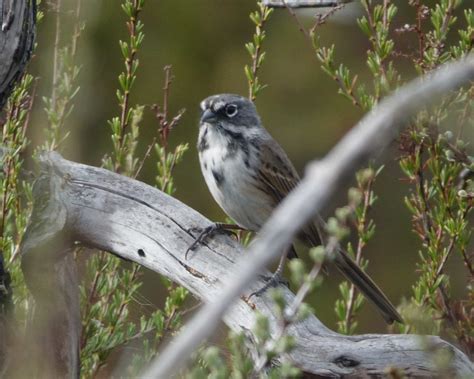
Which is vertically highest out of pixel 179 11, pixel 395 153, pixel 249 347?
pixel 179 11

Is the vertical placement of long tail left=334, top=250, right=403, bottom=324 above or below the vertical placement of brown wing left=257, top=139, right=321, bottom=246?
below

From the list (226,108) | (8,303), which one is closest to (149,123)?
(226,108)

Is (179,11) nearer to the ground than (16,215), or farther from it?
farther from it

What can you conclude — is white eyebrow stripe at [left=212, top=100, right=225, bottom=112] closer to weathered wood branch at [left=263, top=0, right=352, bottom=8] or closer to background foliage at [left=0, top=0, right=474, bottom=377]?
background foliage at [left=0, top=0, right=474, bottom=377]

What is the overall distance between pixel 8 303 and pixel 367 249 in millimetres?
4793

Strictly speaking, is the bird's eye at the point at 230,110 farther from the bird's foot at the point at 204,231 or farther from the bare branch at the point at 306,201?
the bare branch at the point at 306,201

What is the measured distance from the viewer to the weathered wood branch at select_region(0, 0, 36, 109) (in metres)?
3.25

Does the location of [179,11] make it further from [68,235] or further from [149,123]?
[68,235]

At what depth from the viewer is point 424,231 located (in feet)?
13.2

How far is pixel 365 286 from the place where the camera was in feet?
13.9

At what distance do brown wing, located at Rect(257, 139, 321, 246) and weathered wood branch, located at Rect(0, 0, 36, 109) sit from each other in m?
1.50

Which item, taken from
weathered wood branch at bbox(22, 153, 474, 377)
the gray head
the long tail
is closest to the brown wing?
the gray head

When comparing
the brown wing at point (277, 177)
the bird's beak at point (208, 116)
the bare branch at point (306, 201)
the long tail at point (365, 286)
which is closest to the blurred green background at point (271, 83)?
the brown wing at point (277, 177)

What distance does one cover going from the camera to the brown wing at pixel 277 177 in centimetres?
448
